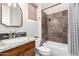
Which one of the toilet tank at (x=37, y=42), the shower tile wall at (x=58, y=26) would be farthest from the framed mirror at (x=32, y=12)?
the toilet tank at (x=37, y=42)

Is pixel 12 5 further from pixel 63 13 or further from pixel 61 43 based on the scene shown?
pixel 61 43

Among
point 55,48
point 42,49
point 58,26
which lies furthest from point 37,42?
point 58,26

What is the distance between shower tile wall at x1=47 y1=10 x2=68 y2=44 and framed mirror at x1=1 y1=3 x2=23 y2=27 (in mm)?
738

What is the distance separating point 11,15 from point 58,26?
1.18 metres

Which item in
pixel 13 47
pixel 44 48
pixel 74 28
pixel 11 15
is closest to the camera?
pixel 13 47

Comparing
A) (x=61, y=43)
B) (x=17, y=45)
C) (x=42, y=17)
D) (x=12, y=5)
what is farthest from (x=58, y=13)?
(x=17, y=45)

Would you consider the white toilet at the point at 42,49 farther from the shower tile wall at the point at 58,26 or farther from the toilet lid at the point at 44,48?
the shower tile wall at the point at 58,26

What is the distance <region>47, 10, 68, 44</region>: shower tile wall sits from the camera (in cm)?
212

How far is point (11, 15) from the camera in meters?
1.93

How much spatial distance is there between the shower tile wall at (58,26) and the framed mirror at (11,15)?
738mm

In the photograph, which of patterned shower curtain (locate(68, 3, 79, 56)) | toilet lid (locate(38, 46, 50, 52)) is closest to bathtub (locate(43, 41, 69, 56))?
toilet lid (locate(38, 46, 50, 52))

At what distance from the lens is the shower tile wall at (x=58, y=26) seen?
212 centimetres

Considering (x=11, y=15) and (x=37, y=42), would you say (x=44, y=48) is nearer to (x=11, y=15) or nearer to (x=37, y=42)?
(x=37, y=42)

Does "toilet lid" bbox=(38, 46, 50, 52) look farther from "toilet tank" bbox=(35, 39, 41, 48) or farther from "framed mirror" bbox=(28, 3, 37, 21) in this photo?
"framed mirror" bbox=(28, 3, 37, 21)
